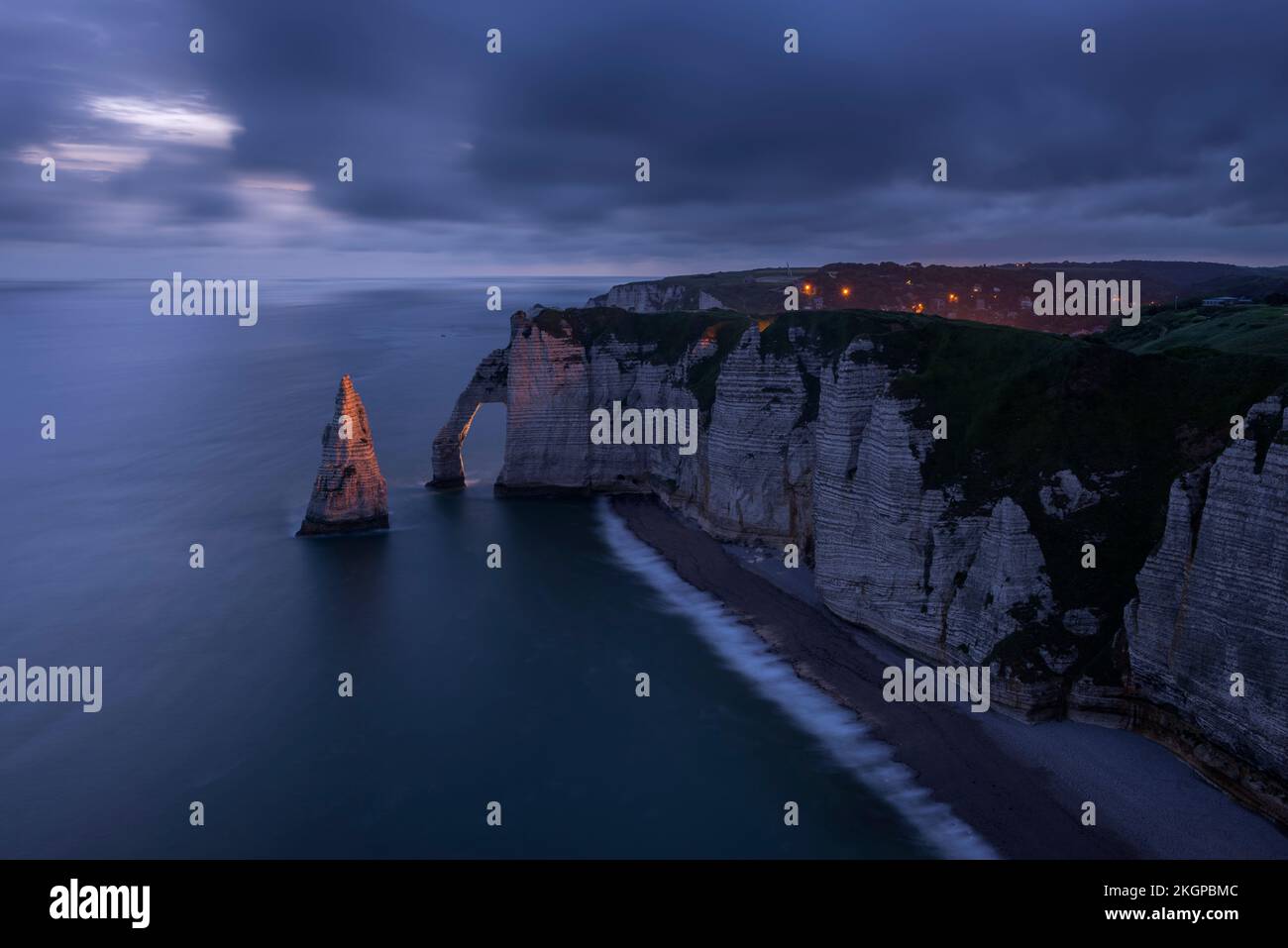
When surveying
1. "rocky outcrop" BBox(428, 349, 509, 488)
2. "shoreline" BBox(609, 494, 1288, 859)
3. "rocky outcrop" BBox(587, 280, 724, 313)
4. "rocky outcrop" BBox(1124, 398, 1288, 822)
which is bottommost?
"shoreline" BBox(609, 494, 1288, 859)

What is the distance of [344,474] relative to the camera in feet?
169

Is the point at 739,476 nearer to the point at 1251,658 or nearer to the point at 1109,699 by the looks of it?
the point at 1109,699

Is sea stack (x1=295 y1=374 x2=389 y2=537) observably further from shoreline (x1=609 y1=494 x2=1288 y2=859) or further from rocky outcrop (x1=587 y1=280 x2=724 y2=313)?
rocky outcrop (x1=587 y1=280 x2=724 y2=313)

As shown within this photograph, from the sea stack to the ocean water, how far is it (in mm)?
1738

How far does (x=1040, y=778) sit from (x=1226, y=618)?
7.40 metres

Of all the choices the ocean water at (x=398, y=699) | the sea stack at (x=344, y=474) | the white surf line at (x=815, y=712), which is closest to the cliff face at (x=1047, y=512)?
the white surf line at (x=815, y=712)

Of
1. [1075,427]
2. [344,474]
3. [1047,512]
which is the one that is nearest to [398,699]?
[344,474]

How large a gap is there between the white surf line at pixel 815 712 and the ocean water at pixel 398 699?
130 mm

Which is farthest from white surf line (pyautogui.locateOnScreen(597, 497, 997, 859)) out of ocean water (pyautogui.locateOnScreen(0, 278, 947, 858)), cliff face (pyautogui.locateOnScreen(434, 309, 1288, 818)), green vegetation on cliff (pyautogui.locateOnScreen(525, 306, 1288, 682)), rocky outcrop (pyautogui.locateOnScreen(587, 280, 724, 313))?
rocky outcrop (pyautogui.locateOnScreen(587, 280, 724, 313))

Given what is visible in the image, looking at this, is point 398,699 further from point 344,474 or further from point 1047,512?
point 1047,512

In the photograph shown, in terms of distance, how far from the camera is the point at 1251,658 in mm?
21922

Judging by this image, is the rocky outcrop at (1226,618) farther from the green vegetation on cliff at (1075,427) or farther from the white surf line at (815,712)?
the white surf line at (815,712)

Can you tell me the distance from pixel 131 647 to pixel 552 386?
112 feet

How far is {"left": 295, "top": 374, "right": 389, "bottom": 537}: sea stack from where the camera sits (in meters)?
50.6
